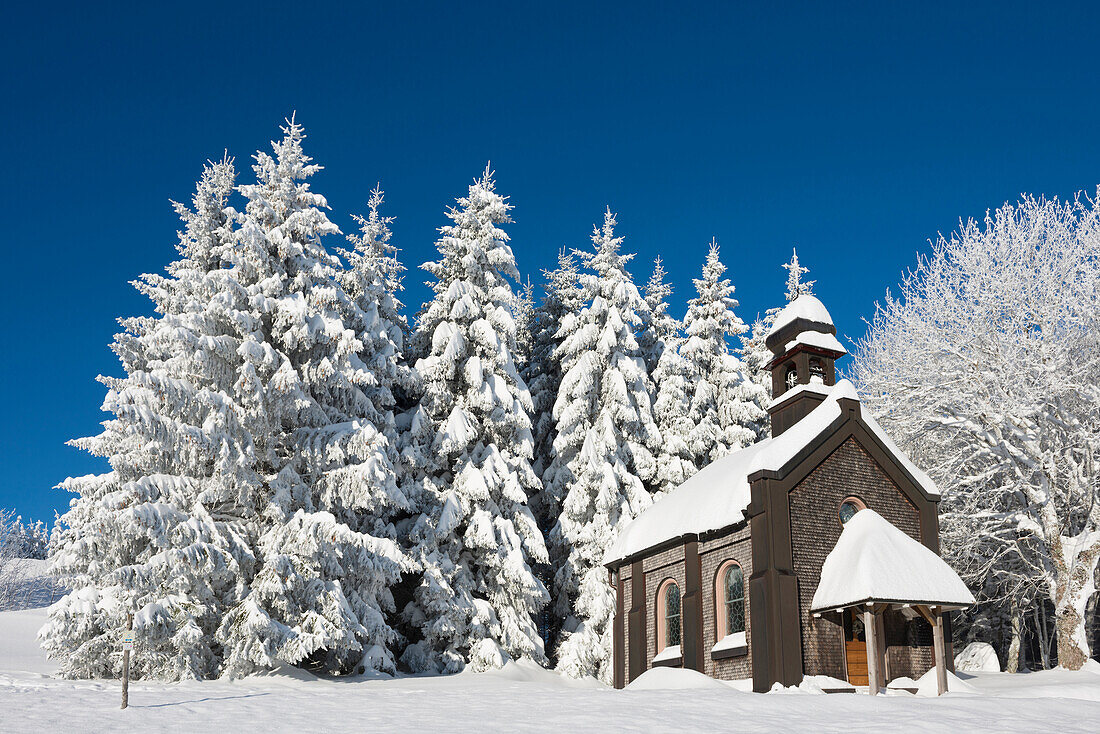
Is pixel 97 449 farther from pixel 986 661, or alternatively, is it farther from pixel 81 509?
pixel 986 661

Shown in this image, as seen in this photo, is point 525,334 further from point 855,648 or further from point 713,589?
point 855,648

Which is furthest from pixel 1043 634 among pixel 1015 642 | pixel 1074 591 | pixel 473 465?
pixel 473 465

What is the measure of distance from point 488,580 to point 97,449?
42.7 ft

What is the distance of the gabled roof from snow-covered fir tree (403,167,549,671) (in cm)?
454

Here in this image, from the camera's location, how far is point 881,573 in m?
19.7

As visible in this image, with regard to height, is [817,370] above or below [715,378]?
below

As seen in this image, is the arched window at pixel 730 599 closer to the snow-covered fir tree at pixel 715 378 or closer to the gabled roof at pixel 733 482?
the gabled roof at pixel 733 482

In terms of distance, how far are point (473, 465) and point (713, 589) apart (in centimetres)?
1053

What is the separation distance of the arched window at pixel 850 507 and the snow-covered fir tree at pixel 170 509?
609 inches

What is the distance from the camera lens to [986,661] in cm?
3312

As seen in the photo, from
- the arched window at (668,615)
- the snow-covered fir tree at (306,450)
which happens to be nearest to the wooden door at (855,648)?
the arched window at (668,615)

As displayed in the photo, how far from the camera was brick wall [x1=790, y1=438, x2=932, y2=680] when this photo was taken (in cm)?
2111

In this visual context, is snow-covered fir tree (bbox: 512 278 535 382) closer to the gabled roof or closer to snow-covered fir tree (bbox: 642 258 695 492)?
snow-covered fir tree (bbox: 642 258 695 492)

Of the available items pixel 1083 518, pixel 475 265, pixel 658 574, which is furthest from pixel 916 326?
pixel 475 265
